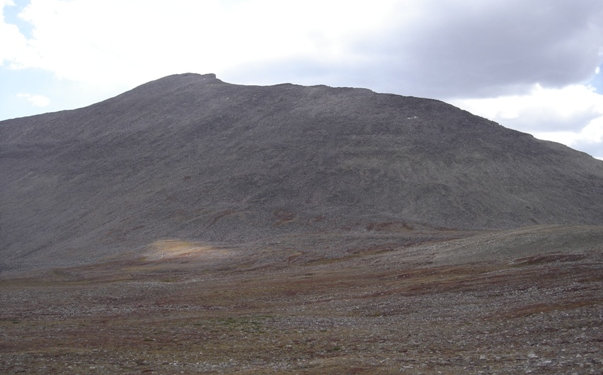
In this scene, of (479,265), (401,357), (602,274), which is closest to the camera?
(401,357)

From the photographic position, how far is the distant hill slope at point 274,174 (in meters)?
74.4

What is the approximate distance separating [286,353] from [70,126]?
11816 centimetres

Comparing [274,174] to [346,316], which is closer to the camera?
[346,316]

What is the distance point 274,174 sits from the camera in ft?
287

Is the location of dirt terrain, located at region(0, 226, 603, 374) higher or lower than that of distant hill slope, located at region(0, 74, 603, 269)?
lower

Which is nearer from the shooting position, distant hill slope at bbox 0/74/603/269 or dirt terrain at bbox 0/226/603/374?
dirt terrain at bbox 0/226/603/374

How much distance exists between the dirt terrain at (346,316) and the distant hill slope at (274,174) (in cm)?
2611

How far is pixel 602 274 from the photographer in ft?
85.7

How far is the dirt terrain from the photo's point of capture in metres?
15.1

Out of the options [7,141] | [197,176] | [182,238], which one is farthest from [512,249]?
[7,141]

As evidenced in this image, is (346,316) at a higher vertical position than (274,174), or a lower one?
lower

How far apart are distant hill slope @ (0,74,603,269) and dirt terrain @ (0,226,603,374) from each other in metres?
26.1

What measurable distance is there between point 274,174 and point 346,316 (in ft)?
207

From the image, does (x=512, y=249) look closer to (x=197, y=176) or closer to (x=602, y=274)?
(x=602, y=274)
